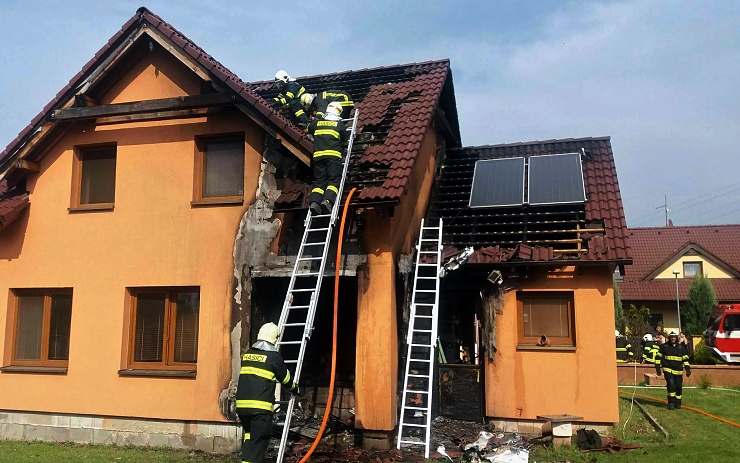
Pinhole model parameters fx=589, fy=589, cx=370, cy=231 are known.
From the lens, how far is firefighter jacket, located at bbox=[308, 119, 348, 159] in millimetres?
8648

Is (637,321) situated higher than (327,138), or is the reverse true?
(327,138)

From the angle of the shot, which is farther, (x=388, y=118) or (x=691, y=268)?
(x=691, y=268)

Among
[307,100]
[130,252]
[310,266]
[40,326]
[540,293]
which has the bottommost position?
[40,326]

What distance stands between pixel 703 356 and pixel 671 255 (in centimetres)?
1020

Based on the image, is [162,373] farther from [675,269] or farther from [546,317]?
[675,269]

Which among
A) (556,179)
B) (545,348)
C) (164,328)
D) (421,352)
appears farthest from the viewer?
(556,179)

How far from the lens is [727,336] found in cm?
2206

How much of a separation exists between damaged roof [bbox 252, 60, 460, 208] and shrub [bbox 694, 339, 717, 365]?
1412 centimetres

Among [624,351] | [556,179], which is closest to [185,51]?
[556,179]

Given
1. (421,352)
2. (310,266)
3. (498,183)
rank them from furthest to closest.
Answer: (498,183) < (421,352) < (310,266)

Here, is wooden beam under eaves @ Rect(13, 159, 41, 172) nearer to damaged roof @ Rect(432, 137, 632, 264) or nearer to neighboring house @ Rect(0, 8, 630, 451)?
neighboring house @ Rect(0, 8, 630, 451)

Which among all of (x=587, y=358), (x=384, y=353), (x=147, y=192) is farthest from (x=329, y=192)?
(x=587, y=358)

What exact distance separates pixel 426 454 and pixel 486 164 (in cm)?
691

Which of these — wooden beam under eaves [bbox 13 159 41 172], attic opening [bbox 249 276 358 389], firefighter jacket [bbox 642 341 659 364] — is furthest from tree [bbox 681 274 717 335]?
wooden beam under eaves [bbox 13 159 41 172]
